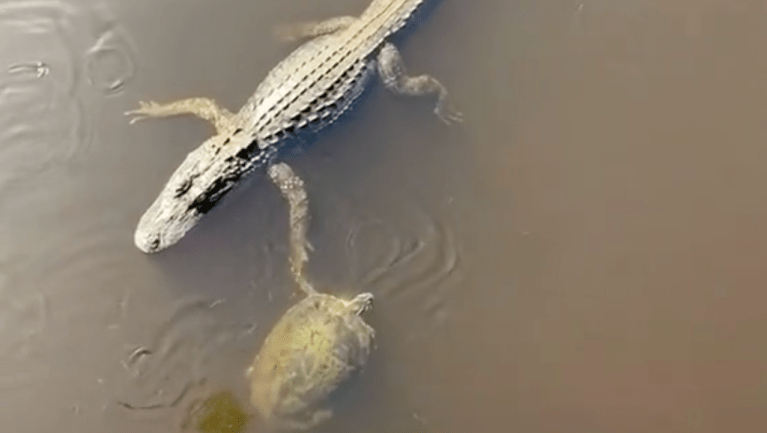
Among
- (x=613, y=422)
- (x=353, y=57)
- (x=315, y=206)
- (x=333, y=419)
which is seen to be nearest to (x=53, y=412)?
(x=333, y=419)

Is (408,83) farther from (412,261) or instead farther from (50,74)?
(50,74)

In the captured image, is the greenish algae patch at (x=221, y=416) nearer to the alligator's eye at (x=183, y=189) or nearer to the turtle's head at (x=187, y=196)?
the turtle's head at (x=187, y=196)

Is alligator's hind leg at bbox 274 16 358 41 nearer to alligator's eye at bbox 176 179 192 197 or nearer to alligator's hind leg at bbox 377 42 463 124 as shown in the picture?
alligator's hind leg at bbox 377 42 463 124

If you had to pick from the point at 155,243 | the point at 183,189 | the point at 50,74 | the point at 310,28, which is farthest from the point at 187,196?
the point at 310,28

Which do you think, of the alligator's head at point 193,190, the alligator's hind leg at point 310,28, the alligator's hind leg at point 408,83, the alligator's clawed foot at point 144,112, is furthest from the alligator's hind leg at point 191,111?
the alligator's hind leg at point 408,83

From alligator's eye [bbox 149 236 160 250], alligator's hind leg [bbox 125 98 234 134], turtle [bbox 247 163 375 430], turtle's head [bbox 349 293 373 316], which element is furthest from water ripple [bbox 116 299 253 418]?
alligator's hind leg [bbox 125 98 234 134]
